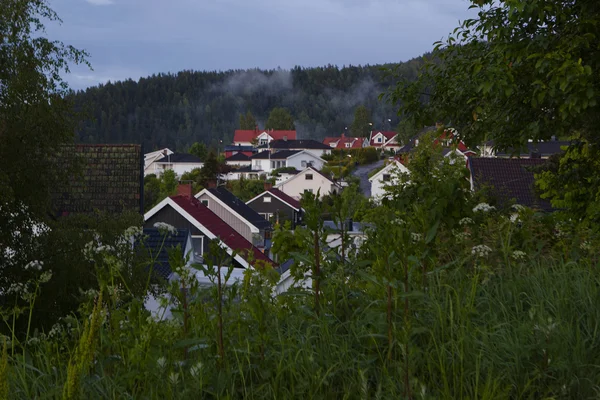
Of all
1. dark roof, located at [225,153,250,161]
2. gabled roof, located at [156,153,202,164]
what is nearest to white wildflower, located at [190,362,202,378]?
gabled roof, located at [156,153,202,164]

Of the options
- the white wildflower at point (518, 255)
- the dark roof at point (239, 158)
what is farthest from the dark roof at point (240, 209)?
the dark roof at point (239, 158)

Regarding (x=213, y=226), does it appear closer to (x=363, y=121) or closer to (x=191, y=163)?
(x=191, y=163)

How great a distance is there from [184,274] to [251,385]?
513 mm

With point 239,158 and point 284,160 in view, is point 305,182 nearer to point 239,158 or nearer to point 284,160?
point 284,160

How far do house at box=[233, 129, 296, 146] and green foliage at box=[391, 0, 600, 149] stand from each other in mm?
139939

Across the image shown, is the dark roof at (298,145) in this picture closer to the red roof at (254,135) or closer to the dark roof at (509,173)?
the red roof at (254,135)

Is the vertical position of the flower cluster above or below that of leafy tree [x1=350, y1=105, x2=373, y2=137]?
below

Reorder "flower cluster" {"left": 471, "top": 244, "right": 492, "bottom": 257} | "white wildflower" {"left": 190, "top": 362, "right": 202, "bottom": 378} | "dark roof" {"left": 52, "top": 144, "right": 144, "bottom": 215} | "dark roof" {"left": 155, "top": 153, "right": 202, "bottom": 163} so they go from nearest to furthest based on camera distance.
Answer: "white wildflower" {"left": 190, "top": 362, "right": 202, "bottom": 378}
"flower cluster" {"left": 471, "top": 244, "right": 492, "bottom": 257}
"dark roof" {"left": 52, "top": 144, "right": 144, "bottom": 215}
"dark roof" {"left": 155, "top": 153, "right": 202, "bottom": 163}

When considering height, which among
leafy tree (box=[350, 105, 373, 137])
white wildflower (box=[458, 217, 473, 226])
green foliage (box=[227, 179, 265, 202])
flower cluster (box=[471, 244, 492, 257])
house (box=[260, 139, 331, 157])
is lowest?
green foliage (box=[227, 179, 265, 202])

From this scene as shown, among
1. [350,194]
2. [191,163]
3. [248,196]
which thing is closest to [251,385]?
[350,194]

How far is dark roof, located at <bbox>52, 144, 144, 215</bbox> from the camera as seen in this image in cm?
2094

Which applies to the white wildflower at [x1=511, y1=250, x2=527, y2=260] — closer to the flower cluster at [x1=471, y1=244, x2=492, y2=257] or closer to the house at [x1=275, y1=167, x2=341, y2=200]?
the flower cluster at [x1=471, y1=244, x2=492, y2=257]

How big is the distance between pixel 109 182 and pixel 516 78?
17290mm

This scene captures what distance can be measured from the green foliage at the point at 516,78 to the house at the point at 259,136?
459 feet
